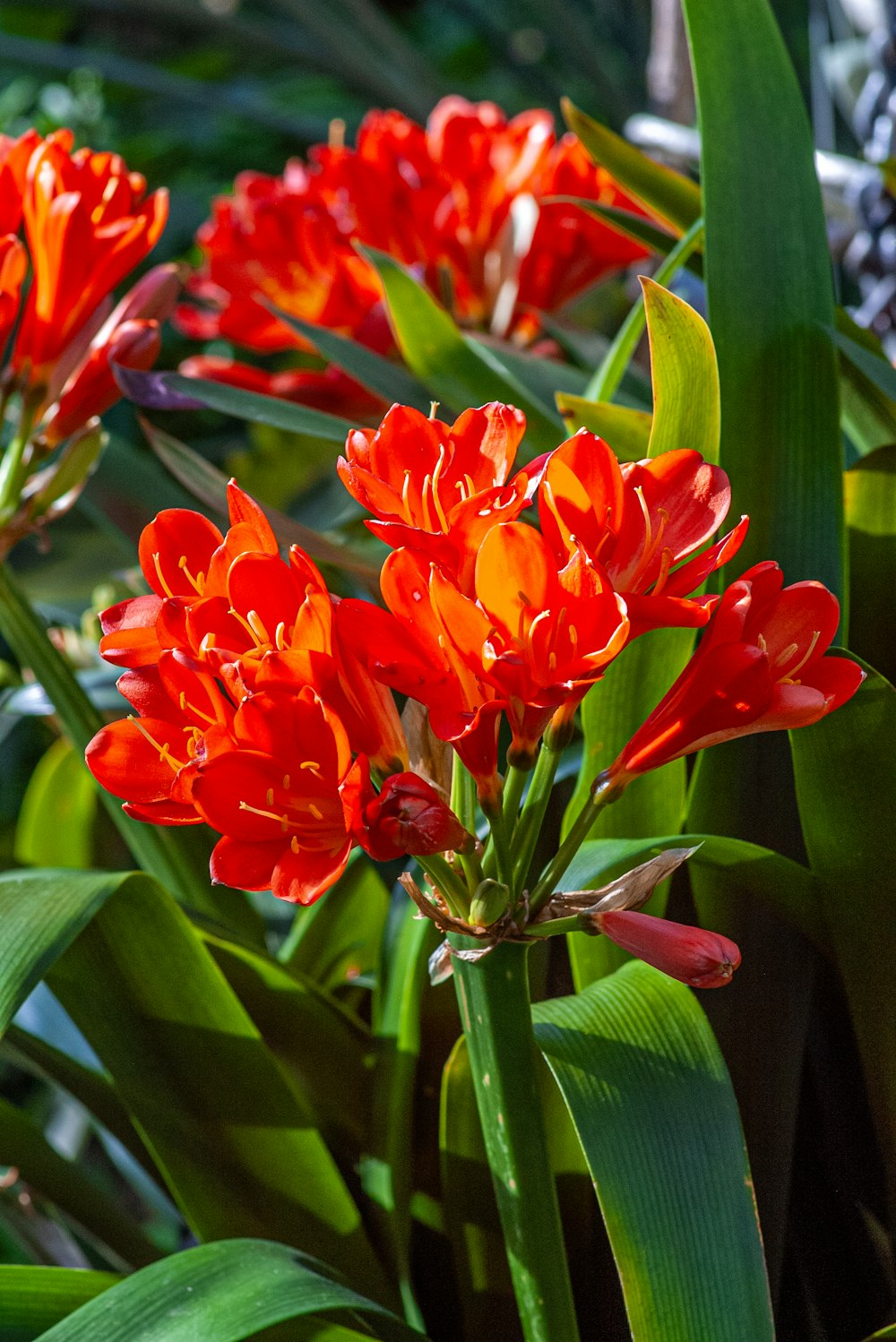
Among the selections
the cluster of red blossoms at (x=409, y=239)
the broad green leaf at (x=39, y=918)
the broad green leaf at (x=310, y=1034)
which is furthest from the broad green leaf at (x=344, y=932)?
the cluster of red blossoms at (x=409, y=239)

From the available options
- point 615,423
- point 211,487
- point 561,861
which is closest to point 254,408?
point 211,487

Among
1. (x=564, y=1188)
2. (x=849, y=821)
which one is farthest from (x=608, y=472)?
(x=564, y=1188)

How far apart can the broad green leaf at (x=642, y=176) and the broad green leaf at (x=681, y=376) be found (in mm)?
213

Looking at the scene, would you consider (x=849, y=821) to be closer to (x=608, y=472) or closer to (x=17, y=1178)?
(x=608, y=472)

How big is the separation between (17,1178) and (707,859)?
29cm

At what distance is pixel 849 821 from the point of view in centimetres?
32

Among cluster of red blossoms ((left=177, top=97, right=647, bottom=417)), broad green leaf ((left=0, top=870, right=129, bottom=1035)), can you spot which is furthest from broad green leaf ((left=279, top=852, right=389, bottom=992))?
cluster of red blossoms ((left=177, top=97, right=647, bottom=417))

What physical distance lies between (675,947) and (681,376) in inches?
6.2

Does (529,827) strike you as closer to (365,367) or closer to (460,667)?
(460,667)

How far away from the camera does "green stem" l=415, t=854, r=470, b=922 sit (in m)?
0.25

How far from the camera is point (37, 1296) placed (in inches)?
13.2

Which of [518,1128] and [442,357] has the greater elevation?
[442,357]

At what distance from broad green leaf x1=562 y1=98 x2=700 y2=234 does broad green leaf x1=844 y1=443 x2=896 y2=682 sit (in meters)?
0.18

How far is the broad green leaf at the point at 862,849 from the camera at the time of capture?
1.03 ft
